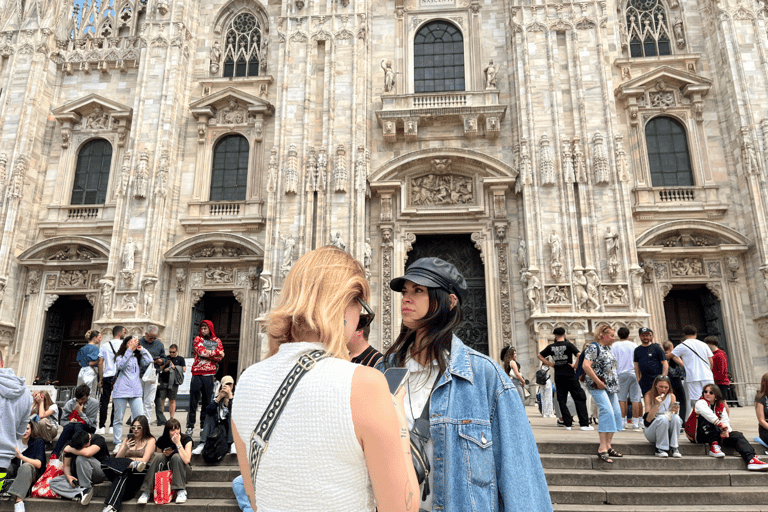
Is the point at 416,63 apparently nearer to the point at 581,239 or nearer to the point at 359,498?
the point at 581,239

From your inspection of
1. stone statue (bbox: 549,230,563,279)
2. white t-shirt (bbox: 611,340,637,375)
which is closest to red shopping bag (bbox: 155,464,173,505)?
white t-shirt (bbox: 611,340,637,375)

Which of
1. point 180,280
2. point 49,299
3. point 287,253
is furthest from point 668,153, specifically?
point 49,299

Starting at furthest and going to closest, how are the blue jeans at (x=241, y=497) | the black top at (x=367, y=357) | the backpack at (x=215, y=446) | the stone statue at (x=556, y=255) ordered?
the stone statue at (x=556, y=255), the backpack at (x=215, y=446), the blue jeans at (x=241, y=497), the black top at (x=367, y=357)

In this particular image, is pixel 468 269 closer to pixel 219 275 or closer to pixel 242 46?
pixel 219 275

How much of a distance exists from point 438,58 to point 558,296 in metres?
9.54

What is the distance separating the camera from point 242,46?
1927 centimetres

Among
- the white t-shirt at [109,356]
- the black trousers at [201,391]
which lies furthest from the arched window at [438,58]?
the black trousers at [201,391]

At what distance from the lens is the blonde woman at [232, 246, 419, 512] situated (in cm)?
128

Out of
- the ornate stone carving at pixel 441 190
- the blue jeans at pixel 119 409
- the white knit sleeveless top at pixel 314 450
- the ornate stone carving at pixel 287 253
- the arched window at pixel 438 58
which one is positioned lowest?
the blue jeans at pixel 119 409

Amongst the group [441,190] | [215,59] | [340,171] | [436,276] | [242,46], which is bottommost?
[436,276]

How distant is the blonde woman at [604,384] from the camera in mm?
6812

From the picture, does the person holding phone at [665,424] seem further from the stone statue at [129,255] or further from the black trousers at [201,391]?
the stone statue at [129,255]

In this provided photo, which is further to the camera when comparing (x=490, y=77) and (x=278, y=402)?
(x=490, y=77)

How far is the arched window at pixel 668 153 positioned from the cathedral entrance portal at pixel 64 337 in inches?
785
